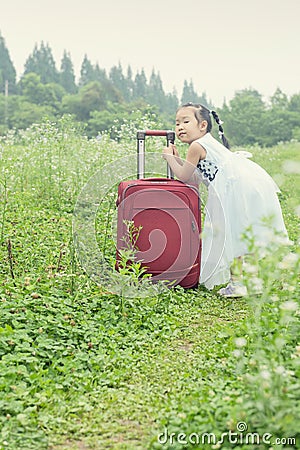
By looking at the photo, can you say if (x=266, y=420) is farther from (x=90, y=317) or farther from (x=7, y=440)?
(x=90, y=317)

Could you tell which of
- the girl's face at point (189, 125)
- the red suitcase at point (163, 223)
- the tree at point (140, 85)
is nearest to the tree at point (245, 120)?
the tree at point (140, 85)

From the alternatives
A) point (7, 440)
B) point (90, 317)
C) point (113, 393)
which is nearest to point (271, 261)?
point (113, 393)

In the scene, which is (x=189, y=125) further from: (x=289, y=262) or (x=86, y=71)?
(x=86, y=71)

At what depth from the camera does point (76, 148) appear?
8281 mm

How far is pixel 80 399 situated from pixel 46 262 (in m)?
2.11

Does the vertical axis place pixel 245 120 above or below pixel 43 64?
below

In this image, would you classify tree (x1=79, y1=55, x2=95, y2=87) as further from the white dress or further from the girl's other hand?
the white dress

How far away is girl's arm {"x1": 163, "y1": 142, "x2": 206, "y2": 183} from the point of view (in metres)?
4.73

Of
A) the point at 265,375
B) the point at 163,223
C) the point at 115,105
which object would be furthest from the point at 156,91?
the point at 265,375

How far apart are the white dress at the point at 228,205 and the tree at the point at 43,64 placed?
119 ft

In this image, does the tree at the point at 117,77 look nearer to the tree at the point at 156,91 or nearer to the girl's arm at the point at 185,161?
the tree at the point at 156,91

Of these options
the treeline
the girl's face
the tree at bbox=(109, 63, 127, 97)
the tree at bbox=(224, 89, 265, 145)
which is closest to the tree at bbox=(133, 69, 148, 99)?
the treeline

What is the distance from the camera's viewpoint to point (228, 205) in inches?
186

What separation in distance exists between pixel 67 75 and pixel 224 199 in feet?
120
